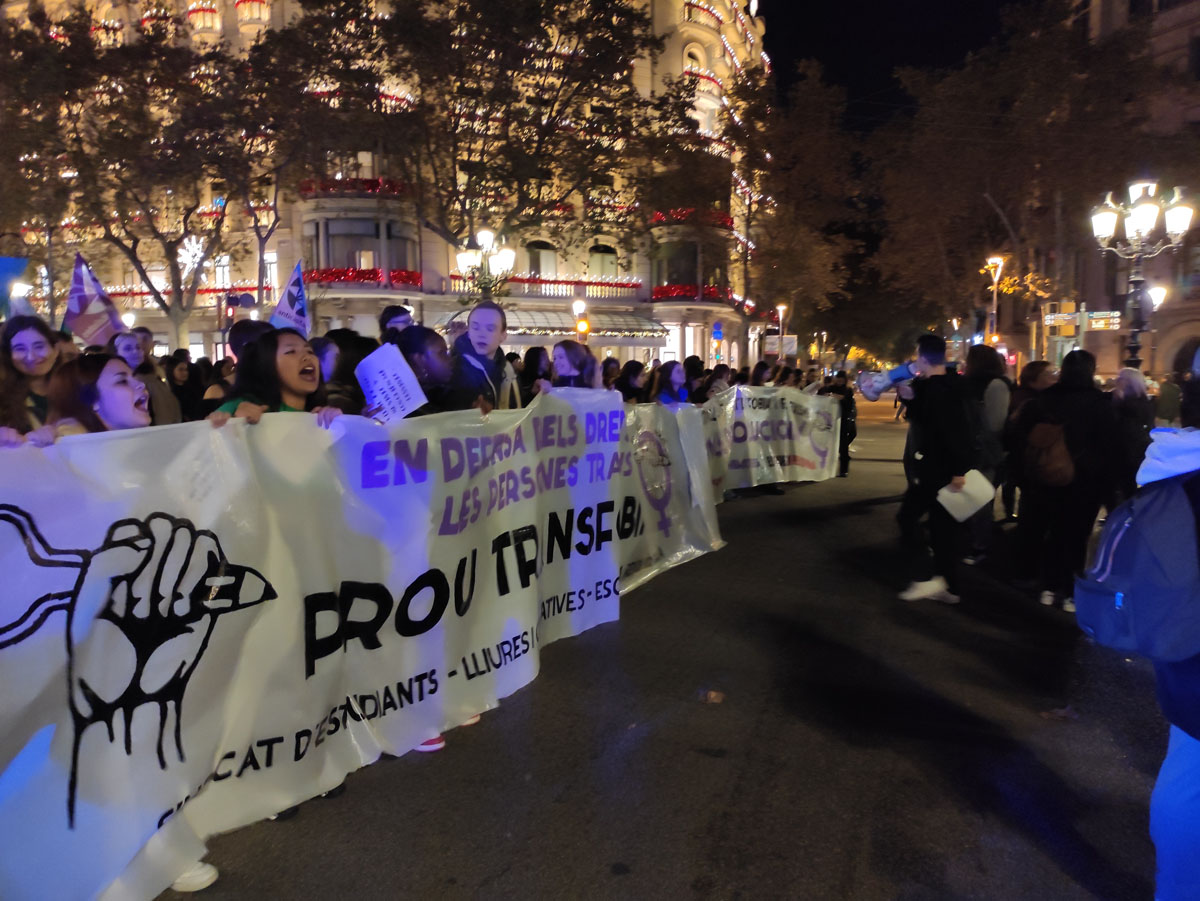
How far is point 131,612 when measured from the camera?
106 inches

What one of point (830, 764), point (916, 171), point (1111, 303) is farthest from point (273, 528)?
point (1111, 303)

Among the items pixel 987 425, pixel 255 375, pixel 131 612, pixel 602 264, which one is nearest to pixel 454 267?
pixel 602 264

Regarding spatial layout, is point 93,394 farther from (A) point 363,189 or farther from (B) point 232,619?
(A) point 363,189

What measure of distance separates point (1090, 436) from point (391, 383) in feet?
15.6

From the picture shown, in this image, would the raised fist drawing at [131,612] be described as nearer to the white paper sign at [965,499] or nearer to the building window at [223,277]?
the white paper sign at [965,499]

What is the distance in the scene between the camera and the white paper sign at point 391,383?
12.5 ft

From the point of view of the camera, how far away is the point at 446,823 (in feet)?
10.8

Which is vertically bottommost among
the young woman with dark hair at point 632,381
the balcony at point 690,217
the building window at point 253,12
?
the young woman with dark hair at point 632,381

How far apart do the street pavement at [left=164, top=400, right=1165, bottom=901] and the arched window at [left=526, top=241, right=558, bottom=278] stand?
1413 inches

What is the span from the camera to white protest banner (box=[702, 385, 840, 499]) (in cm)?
1079

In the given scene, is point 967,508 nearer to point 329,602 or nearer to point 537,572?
point 537,572

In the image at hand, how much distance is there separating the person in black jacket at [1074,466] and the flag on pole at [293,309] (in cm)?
493

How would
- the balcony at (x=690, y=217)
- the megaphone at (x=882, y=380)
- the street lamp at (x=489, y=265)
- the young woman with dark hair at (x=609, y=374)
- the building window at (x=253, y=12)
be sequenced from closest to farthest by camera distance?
1. the megaphone at (x=882, y=380)
2. the young woman with dark hair at (x=609, y=374)
3. the street lamp at (x=489, y=265)
4. the balcony at (x=690, y=217)
5. the building window at (x=253, y=12)

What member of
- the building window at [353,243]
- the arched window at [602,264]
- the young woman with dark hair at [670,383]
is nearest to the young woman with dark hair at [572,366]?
the young woman with dark hair at [670,383]
